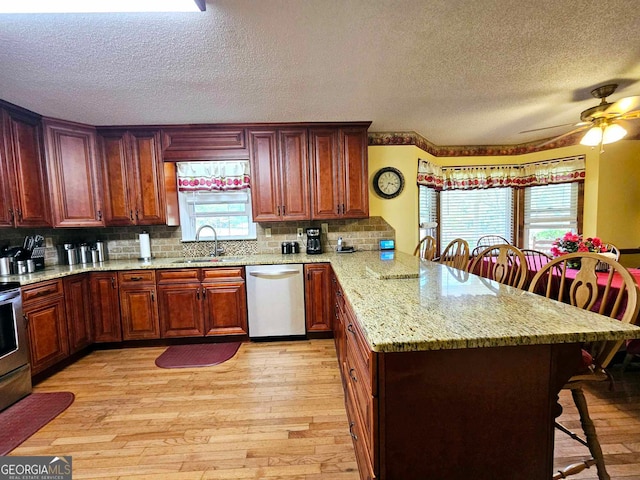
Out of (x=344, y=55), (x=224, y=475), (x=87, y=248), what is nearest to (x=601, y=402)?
(x=224, y=475)

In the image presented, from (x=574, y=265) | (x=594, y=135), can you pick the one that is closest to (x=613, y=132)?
(x=594, y=135)

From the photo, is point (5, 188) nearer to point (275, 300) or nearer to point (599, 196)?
point (275, 300)

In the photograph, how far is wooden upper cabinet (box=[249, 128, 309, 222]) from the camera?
3016 millimetres

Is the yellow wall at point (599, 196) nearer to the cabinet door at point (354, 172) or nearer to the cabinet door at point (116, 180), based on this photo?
the cabinet door at point (354, 172)

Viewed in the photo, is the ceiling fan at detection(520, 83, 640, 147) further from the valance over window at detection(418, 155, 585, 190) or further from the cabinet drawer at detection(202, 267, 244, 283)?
the cabinet drawer at detection(202, 267, 244, 283)

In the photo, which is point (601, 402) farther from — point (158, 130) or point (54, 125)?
point (54, 125)

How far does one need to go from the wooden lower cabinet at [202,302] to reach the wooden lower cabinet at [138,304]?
0.08 metres

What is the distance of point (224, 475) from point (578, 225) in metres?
4.87

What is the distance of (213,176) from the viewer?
3.19 metres

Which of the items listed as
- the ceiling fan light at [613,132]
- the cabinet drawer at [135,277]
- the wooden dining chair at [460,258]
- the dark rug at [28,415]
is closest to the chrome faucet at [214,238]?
the cabinet drawer at [135,277]

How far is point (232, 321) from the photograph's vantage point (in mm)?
2895

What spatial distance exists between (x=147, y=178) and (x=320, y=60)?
2287 mm

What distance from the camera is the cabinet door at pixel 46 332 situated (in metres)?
2.21

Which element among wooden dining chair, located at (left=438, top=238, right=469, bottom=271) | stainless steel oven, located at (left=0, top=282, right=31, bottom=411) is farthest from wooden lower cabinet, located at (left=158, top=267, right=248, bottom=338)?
wooden dining chair, located at (left=438, top=238, right=469, bottom=271)
